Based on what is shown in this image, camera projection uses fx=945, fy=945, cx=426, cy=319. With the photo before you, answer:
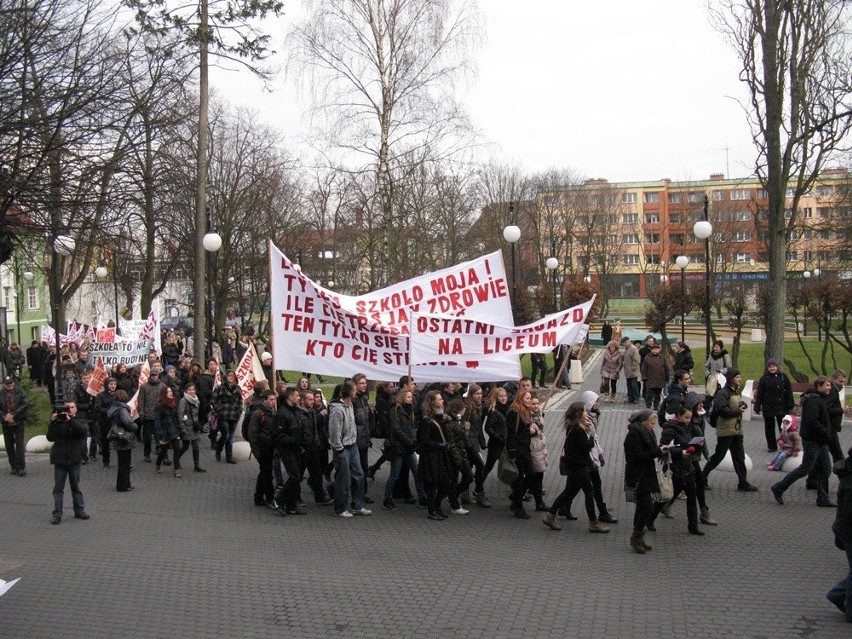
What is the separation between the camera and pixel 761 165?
20.9 metres

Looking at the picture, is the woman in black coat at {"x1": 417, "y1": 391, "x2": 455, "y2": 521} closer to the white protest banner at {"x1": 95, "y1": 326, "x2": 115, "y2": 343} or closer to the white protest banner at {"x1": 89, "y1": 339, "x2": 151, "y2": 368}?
the white protest banner at {"x1": 89, "y1": 339, "x2": 151, "y2": 368}

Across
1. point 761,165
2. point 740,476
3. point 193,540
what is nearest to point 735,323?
point 761,165

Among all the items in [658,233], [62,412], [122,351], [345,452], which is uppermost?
[658,233]

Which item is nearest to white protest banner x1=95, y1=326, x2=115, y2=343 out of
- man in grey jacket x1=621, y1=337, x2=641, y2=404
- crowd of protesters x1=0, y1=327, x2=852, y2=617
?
crowd of protesters x1=0, y1=327, x2=852, y2=617

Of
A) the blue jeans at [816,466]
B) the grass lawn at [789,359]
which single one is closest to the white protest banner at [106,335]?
the blue jeans at [816,466]

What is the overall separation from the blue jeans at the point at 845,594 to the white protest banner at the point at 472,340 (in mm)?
4916

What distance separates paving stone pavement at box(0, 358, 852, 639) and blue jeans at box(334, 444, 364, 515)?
0.28 meters

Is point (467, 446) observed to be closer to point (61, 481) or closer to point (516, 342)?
point (516, 342)

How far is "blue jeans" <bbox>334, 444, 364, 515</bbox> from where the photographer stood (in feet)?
38.3

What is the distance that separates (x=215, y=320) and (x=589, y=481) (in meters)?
26.4

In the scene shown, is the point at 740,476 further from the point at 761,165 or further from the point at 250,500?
the point at 761,165

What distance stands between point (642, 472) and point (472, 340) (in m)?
3.07

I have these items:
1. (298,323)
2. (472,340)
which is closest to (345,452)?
(298,323)

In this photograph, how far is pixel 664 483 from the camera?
10000 mm
